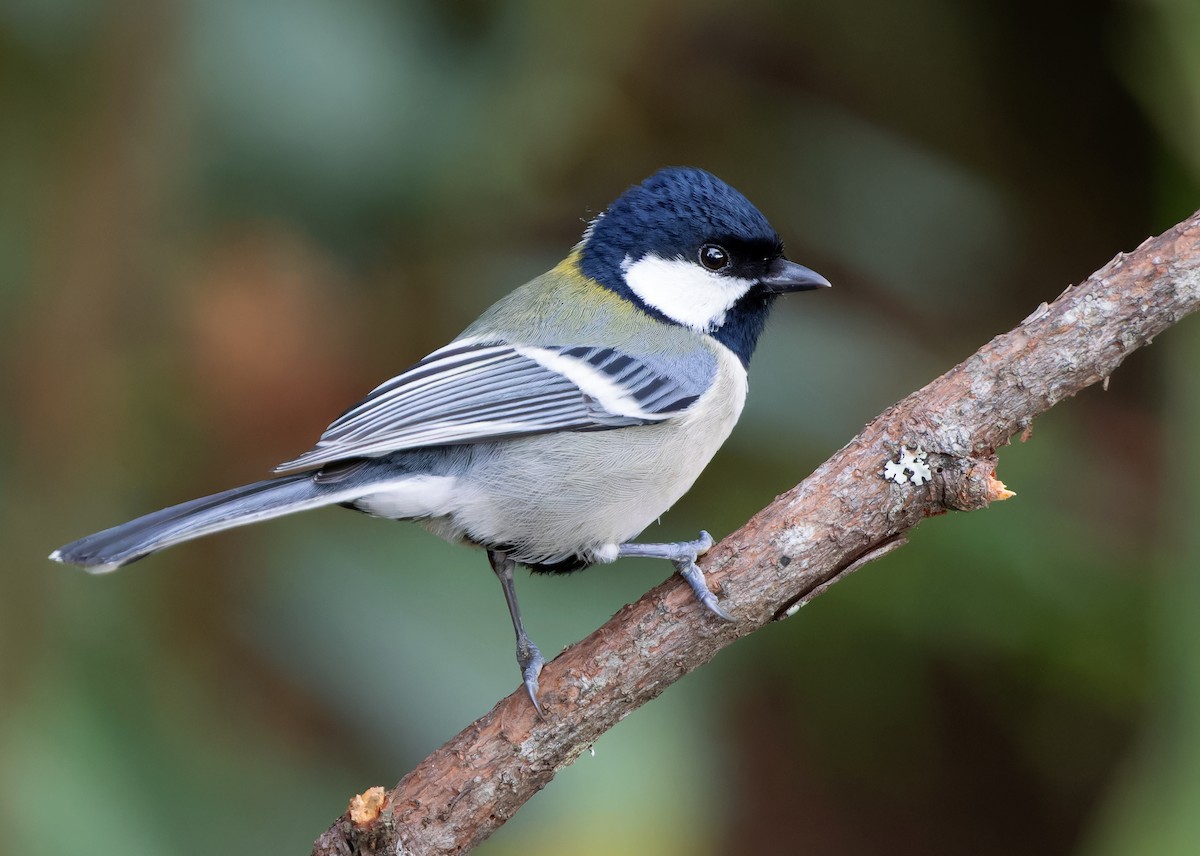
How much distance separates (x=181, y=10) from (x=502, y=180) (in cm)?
83

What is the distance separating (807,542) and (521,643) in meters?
0.57

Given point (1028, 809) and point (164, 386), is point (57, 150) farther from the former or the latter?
point (1028, 809)

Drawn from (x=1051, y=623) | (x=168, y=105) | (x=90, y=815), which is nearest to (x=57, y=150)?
(x=168, y=105)

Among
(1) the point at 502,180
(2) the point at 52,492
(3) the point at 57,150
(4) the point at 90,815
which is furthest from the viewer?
(1) the point at 502,180

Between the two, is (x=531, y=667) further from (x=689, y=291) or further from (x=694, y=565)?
(x=689, y=291)

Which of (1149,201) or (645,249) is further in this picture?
(1149,201)

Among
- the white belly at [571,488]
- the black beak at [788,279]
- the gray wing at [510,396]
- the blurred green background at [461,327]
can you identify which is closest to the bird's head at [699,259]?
the black beak at [788,279]

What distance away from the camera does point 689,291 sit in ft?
7.56

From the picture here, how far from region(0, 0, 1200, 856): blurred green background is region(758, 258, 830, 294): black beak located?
0.42 metres

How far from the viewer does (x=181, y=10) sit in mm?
2572

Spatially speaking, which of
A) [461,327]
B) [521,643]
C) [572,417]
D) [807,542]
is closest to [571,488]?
[572,417]

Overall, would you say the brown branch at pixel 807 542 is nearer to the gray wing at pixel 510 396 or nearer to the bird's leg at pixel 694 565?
the bird's leg at pixel 694 565

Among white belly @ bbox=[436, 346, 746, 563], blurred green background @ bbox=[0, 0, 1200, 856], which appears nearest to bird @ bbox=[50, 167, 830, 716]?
white belly @ bbox=[436, 346, 746, 563]

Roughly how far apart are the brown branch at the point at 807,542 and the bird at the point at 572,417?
2.7 inches
